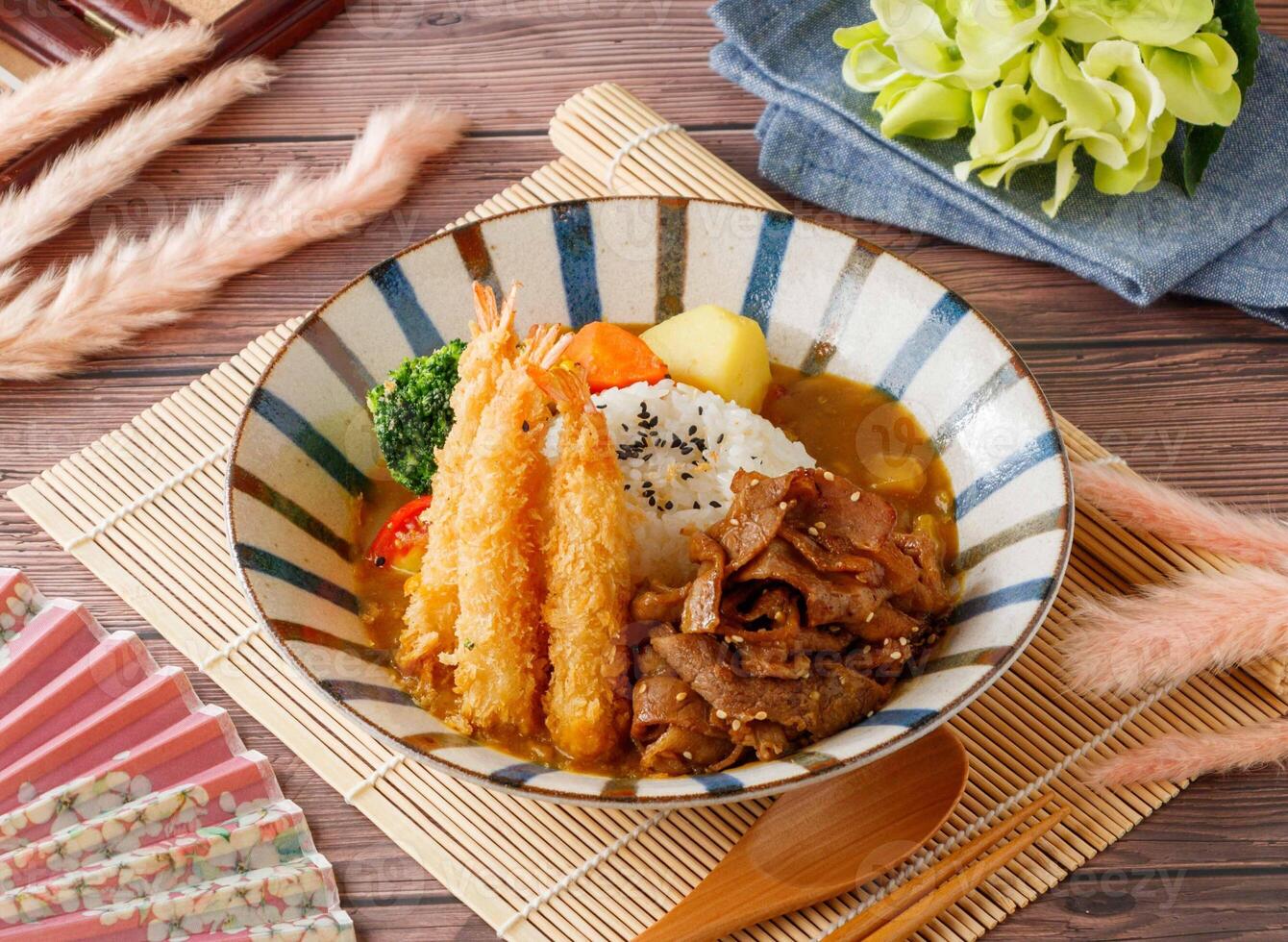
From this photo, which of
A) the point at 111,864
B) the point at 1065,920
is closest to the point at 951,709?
the point at 1065,920

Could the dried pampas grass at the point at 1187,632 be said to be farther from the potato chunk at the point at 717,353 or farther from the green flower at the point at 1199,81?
the green flower at the point at 1199,81

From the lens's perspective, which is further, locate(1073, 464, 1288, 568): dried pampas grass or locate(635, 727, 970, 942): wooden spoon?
locate(1073, 464, 1288, 568): dried pampas grass

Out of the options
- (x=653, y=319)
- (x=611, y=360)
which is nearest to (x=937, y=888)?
(x=611, y=360)

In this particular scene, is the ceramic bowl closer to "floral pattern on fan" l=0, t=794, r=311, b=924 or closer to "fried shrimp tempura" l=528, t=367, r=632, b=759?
"fried shrimp tempura" l=528, t=367, r=632, b=759

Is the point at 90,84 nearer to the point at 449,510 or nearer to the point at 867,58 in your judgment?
the point at 449,510

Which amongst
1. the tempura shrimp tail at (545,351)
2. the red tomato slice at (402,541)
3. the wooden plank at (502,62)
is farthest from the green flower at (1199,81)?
the red tomato slice at (402,541)

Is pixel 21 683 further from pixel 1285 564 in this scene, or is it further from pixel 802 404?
pixel 1285 564

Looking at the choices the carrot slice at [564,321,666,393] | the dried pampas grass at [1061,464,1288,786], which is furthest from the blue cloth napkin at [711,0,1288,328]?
the carrot slice at [564,321,666,393]
